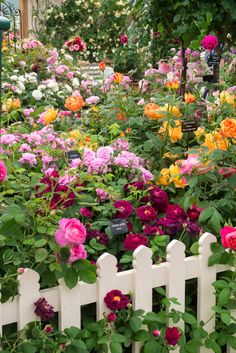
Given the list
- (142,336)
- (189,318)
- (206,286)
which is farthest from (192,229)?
(142,336)

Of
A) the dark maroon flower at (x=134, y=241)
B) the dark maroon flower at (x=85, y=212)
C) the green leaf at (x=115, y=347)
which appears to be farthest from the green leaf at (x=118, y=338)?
the dark maroon flower at (x=85, y=212)

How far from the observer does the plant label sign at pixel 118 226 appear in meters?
1.77

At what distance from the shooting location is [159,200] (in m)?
1.92

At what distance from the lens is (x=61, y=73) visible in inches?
191

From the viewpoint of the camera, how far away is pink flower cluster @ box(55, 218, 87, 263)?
4.84 feet

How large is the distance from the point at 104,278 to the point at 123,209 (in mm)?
286

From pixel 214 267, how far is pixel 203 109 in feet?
3.90

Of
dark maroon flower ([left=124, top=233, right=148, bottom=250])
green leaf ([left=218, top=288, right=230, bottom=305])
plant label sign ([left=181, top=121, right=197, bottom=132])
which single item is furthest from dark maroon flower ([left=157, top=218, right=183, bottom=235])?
plant label sign ([left=181, top=121, right=197, bottom=132])

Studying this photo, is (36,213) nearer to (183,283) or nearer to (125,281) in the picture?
(125,281)

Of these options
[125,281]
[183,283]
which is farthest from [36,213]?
[183,283]

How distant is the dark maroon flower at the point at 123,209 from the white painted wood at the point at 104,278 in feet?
0.82

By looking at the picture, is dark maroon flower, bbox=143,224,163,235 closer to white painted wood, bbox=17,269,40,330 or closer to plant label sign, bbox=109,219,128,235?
→ plant label sign, bbox=109,219,128,235

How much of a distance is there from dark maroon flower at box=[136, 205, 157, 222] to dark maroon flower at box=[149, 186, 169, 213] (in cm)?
7

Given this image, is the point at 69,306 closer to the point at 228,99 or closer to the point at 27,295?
the point at 27,295
